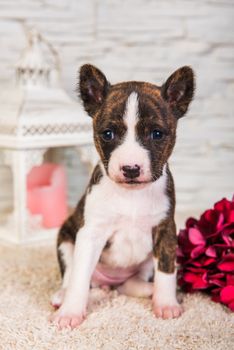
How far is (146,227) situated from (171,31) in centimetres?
202

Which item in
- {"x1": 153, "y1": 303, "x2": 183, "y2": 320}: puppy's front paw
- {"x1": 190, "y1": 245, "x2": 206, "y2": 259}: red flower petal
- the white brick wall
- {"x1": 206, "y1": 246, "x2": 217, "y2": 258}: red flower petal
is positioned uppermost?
the white brick wall

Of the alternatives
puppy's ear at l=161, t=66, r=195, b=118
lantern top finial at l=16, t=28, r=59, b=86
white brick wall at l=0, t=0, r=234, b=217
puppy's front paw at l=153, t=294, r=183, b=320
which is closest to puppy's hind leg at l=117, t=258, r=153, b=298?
puppy's front paw at l=153, t=294, r=183, b=320

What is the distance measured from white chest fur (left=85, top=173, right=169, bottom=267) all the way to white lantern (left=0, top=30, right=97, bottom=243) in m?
0.85

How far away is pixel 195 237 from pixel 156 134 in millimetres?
557

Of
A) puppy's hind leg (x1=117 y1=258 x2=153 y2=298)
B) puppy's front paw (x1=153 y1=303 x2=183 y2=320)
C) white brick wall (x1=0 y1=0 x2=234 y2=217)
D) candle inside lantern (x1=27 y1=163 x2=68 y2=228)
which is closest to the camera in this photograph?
puppy's front paw (x1=153 y1=303 x2=183 y2=320)

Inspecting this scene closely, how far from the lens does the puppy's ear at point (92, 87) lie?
2.05m

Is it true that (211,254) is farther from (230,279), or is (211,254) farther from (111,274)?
(111,274)

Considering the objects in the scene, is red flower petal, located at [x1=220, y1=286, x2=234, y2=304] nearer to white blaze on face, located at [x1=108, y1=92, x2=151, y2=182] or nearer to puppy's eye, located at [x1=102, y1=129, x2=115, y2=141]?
white blaze on face, located at [x1=108, y1=92, x2=151, y2=182]

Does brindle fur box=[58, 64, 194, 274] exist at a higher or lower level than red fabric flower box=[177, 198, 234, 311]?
higher

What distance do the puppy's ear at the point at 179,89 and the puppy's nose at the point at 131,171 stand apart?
340mm

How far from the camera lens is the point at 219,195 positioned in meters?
4.09

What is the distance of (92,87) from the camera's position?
2084 millimetres

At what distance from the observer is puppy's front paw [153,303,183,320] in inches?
80.3

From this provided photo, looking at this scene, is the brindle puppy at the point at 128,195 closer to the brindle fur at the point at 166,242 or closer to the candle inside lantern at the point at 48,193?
the brindle fur at the point at 166,242
